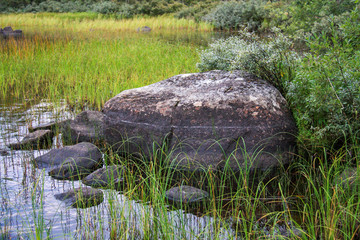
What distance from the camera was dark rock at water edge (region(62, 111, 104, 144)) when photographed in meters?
5.12

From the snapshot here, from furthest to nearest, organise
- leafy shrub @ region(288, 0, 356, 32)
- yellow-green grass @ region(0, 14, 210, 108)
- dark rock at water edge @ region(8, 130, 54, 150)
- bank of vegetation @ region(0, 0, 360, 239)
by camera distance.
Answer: leafy shrub @ region(288, 0, 356, 32) < yellow-green grass @ region(0, 14, 210, 108) < dark rock at water edge @ region(8, 130, 54, 150) < bank of vegetation @ region(0, 0, 360, 239)

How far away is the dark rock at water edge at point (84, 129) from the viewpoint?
5.12 metres

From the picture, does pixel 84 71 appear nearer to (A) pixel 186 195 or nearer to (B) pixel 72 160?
(B) pixel 72 160

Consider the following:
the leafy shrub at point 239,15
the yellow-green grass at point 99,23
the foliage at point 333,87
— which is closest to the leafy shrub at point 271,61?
the foliage at point 333,87

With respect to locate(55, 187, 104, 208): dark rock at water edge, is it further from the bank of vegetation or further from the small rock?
the small rock

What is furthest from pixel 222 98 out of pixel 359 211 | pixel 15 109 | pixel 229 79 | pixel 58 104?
pixel 15 109

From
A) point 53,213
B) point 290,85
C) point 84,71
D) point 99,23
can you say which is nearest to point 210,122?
point 290,85

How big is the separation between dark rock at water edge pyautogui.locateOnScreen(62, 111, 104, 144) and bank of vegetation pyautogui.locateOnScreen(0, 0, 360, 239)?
3.97 ft

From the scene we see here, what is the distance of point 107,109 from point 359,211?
3.18 meters

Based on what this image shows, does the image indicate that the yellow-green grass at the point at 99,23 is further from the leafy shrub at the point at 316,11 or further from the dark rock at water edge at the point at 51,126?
the dark rock at water edge at the point at 51,126

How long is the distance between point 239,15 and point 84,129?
21325 mm

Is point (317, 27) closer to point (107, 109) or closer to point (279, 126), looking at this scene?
point (279, 126)

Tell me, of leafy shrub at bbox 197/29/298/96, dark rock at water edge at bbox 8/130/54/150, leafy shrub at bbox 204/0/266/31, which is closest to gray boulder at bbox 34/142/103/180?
dark rock at water edge at bbox 8/130/54/150

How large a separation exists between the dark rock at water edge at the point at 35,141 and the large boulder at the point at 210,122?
0.92 m
